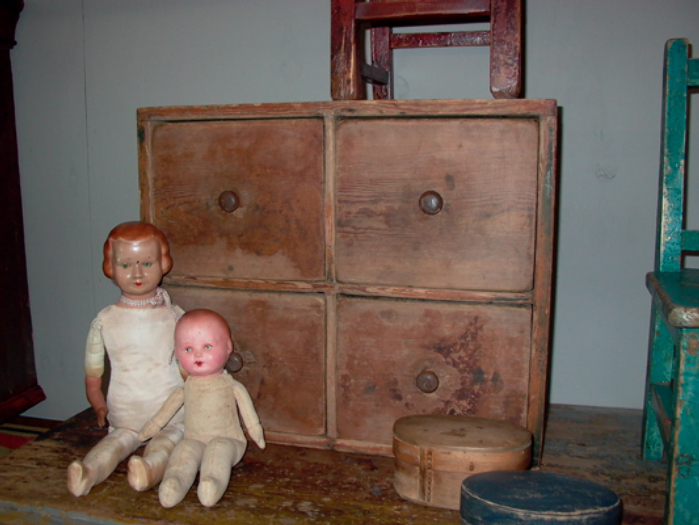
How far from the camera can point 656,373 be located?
1.28 m

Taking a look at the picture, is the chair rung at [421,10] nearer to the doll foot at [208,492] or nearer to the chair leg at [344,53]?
the chair leg at [344,53]

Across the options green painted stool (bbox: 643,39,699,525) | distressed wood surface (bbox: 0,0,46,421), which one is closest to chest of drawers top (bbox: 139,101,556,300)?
green painted stool (bbox: 643,39,699,525)

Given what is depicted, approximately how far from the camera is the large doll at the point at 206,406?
3.62ft

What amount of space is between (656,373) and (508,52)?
0.75 metres

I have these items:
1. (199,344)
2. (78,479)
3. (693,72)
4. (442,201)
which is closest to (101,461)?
(78,479)

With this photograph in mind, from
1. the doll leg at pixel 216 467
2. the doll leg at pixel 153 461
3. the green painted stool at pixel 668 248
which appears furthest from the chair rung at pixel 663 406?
the doll leg at pixel 153 461

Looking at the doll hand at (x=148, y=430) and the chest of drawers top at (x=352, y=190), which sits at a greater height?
the chest of drawers top at (x=352, y=190)

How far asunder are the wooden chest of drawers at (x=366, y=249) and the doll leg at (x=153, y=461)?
0.64 ft

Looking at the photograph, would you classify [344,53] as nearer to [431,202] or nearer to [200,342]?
[431,202]

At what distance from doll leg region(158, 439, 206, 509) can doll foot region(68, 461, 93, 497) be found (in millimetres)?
143

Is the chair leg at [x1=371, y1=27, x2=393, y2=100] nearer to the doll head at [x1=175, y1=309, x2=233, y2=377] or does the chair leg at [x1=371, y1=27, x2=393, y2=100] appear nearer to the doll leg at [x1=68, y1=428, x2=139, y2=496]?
the doll head at [x1=175, y1=309, x2=233, y2=377]

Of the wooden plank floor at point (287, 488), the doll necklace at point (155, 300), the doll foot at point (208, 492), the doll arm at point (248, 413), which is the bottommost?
the wooden plank floor at point (287, 488)

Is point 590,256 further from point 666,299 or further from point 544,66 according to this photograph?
point 666,299

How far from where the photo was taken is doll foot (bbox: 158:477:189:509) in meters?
1.03
